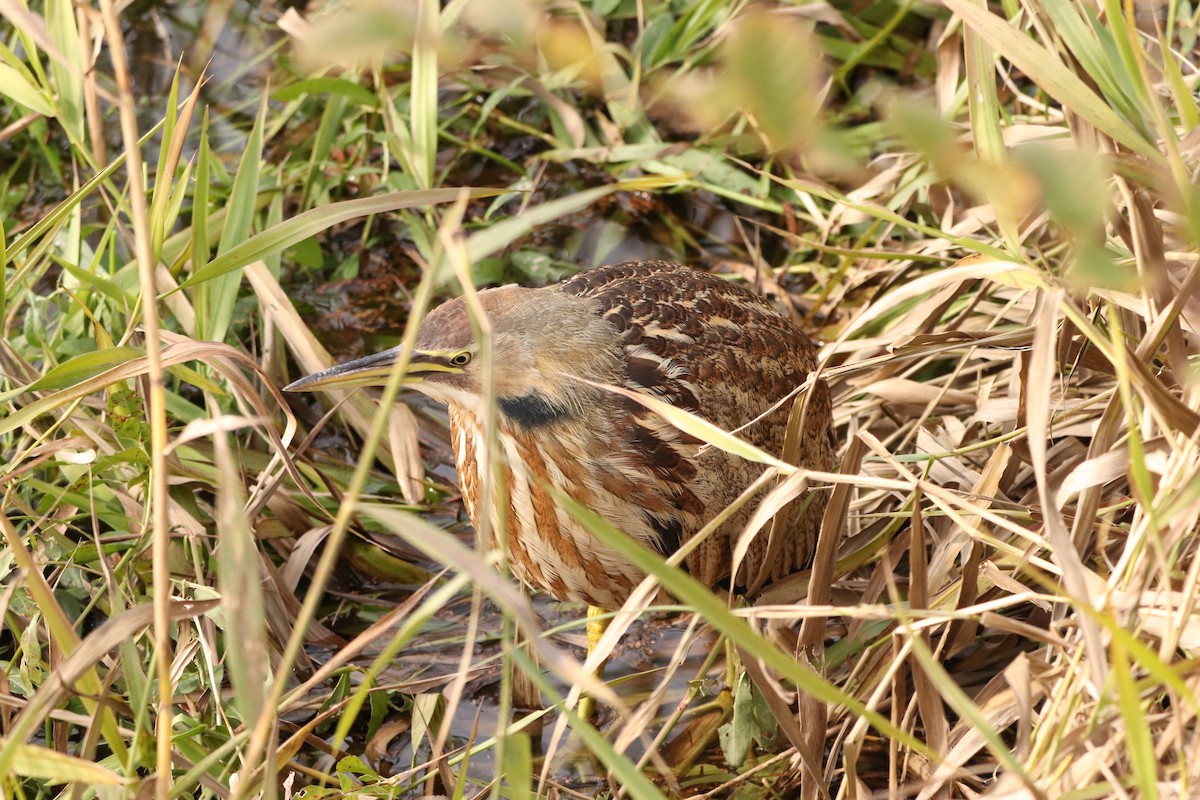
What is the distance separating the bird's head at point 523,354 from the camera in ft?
6.65

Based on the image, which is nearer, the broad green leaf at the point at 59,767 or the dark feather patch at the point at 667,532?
the broad green leaf at the point at 59,767

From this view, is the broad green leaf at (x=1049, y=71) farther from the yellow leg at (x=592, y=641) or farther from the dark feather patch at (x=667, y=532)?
the yellow leg at (x=592, y=641)

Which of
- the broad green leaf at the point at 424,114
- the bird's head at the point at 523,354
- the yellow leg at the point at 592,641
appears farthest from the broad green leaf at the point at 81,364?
the broad green leaf at the point at 424,114

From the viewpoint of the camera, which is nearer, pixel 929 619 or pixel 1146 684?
pixel 1146 684

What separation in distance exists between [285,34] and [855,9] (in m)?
1.75

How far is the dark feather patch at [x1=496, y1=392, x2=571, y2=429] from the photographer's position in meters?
2.16

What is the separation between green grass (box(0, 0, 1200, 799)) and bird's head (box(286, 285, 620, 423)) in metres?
0.19

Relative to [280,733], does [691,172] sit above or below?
above

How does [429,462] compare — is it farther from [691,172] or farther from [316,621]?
[691,172]

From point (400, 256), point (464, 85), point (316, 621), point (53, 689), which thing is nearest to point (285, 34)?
point (464, 85)

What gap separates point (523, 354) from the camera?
2131 mm

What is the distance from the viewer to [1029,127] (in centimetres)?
278

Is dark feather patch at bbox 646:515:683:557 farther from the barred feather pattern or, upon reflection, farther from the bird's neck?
the bird's neck

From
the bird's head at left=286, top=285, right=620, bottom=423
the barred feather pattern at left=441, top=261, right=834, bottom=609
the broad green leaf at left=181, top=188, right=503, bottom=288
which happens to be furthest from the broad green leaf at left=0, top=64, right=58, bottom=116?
the barred feather pattern at left=441, top=261, right=834, bottom=609
